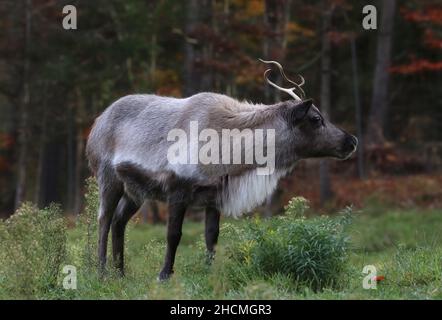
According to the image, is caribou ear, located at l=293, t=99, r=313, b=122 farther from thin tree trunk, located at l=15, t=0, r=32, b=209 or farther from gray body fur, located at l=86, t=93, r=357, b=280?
thin tree trunk, located at l=15, t=0, r=32, b=209

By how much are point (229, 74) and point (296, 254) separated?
47.9 feet

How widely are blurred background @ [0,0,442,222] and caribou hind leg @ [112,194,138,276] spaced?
9.95 m

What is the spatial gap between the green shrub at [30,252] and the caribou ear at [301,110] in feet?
9.41

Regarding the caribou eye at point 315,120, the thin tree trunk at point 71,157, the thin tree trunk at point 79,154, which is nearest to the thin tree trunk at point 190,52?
the thin tree trunk at point 79,154

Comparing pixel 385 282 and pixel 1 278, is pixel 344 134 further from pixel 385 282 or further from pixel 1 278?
pixel 1 278

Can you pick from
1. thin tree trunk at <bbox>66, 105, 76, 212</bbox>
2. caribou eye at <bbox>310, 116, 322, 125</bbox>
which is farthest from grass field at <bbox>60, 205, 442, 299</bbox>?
thin tree trunk at <bbox>66, 105, 76, 212</bbox>

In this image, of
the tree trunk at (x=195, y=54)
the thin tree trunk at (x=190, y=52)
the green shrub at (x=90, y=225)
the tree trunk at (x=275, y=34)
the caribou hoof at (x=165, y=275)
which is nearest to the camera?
the caribou hoof at (x=165, y=275)

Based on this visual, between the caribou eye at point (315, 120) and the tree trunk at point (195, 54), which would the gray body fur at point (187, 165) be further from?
the tree trunk at point (195, 54)

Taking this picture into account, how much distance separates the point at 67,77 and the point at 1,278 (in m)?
14.1

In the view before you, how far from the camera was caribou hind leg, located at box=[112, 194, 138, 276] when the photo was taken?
32.3ft

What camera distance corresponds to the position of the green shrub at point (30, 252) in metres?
7.56

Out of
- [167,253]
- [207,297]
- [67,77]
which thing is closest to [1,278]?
[167,253]

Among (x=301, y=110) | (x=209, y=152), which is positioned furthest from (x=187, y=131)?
(x=301, y=110)
